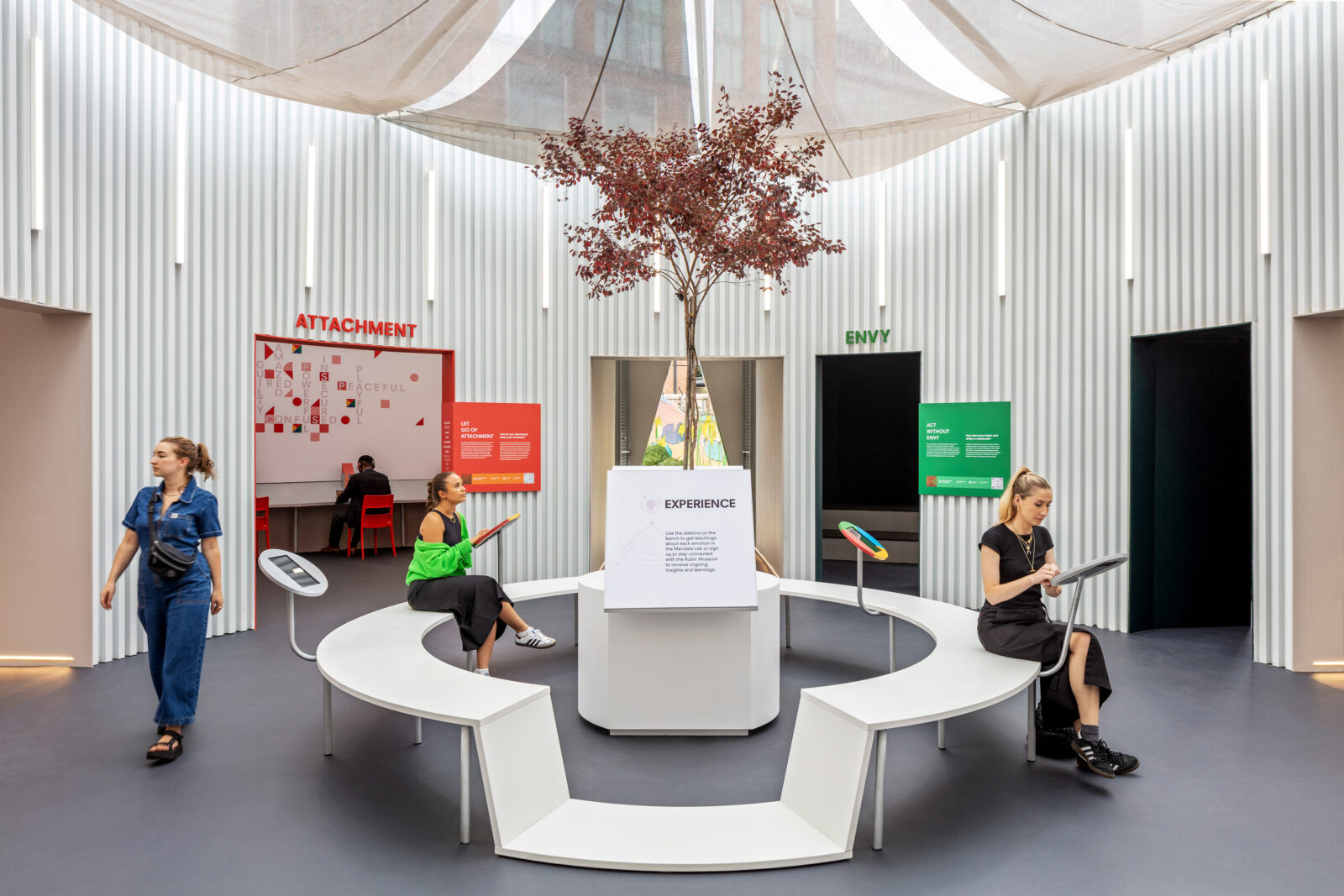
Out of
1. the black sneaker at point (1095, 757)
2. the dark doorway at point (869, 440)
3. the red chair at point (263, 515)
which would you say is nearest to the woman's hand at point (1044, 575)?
the black sneaker at point (1095, 757)

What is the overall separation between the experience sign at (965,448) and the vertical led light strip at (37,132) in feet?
23.0

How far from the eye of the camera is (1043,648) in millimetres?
3645

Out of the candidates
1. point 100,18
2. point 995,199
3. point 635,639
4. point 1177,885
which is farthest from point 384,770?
point 995,199

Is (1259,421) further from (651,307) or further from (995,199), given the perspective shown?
(651,307)

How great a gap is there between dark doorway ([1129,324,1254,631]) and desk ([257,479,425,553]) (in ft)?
29.0

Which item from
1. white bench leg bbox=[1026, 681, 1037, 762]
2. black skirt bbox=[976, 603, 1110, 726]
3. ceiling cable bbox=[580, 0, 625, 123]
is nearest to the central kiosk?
black skirt bbox=[976, 603, 1110, 726]

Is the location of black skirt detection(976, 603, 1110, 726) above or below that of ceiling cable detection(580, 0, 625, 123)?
below

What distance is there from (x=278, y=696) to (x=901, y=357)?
8.79 metres

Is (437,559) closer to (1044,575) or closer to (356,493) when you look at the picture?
(1044,575)

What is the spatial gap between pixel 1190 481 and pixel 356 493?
934cm

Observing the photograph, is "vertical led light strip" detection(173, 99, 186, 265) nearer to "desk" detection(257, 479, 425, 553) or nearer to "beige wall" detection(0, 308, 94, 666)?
"beige wall" detection(0, 308, 94, 666)

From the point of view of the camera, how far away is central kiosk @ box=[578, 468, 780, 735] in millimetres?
3891

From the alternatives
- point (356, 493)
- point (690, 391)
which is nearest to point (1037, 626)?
point (690, 391)

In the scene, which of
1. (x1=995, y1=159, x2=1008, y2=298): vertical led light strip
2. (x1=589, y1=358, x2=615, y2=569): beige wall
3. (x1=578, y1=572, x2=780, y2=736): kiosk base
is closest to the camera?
(x1=578, y1=572, x2=780, y2=736): kiosk base
